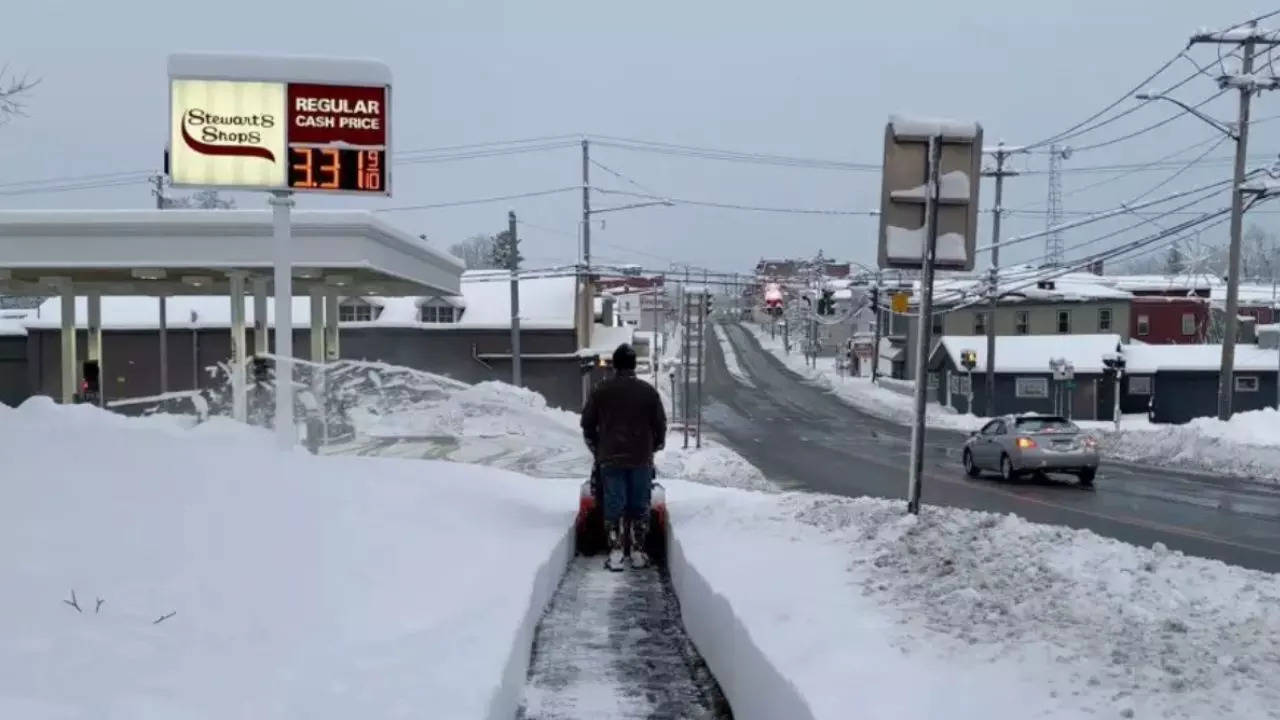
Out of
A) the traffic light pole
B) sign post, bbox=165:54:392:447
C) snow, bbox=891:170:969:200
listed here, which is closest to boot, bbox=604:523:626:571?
the traffic light pole

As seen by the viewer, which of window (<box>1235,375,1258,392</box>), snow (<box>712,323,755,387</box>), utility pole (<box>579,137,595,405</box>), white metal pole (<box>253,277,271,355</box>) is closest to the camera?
white metal pole (<box>253,277,271,355</box>)

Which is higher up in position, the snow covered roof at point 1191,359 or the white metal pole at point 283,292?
the white metal pole at point 283,292

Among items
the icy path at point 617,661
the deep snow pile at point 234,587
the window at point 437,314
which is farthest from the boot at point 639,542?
the window at point 437,314

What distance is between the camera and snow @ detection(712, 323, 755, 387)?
8862 cm

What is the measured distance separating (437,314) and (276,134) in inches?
1507

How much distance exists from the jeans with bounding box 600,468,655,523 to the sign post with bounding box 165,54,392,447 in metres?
5.38

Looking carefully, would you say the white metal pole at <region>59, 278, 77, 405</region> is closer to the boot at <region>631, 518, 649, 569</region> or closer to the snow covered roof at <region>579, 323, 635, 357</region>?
the boot at <region>631, 518, 649, 569</region>

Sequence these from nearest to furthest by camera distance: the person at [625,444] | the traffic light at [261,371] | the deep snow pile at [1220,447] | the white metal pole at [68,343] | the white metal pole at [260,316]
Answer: the person at [625,444] < the traffic light at [261,371] < the white metal pole at [260,316] < the white metal pole at [68,343] < the deep snow pile at [1220,447]

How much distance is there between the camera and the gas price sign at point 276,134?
44.0ft

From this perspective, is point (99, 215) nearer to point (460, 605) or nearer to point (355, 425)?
point (355, 425)

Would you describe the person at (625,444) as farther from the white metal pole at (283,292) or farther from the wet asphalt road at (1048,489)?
the wet asphalt road at (1048,489)

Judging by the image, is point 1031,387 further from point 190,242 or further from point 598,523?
point 598,523

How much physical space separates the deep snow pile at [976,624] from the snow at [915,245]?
1.84 metres

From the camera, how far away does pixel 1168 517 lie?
17.4 meters
